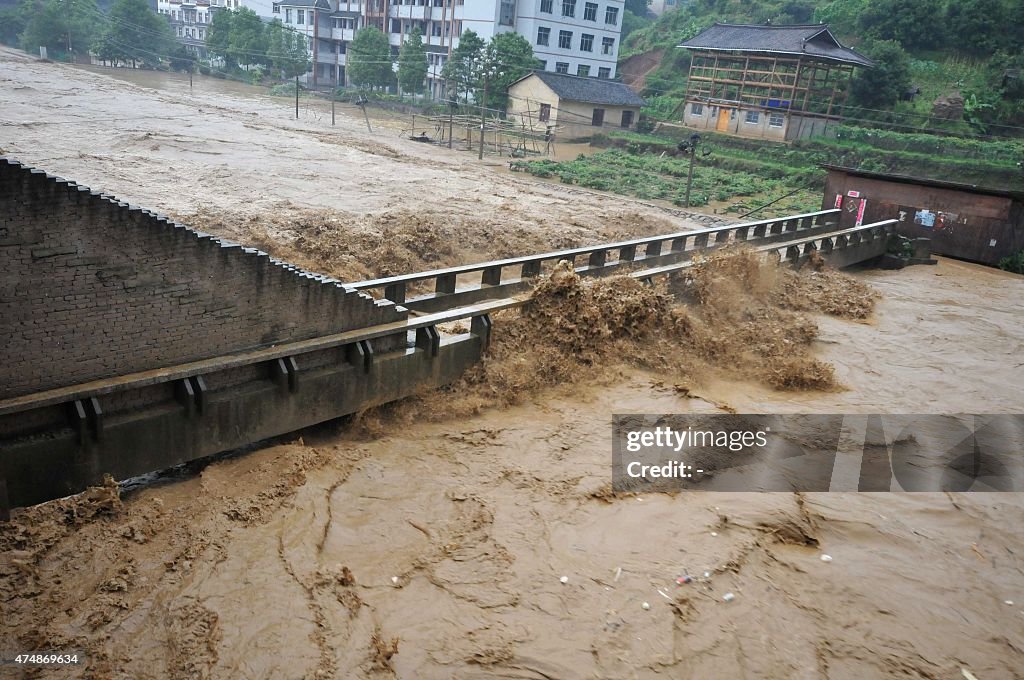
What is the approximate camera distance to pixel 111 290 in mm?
6672

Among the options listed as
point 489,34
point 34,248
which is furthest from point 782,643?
point 489,34

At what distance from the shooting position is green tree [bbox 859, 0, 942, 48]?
128ft

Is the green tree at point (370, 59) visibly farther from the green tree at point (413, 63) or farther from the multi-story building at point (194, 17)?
the multi-story building at point (194, 17)

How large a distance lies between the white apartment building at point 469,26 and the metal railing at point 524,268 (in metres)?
33.9

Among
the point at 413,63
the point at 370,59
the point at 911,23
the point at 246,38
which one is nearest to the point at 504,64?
the point at 413,63

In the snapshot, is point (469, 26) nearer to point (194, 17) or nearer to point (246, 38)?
point (246, 38)

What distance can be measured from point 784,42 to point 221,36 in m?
39.4

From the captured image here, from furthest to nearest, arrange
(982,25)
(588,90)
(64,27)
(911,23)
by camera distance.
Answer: (64,27) < (588,90) < (911,23) < (982,25)

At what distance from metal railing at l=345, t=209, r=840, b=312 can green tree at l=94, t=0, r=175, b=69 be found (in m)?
49.6

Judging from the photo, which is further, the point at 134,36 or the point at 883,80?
the point at 134,36

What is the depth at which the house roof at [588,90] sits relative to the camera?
40812 millimetres

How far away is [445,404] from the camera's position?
9.52 m

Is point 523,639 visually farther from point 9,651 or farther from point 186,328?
point 186,328

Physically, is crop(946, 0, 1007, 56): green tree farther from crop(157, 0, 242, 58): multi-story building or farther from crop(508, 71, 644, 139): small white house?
crop(157, 0, 242, 58): multi-story building
